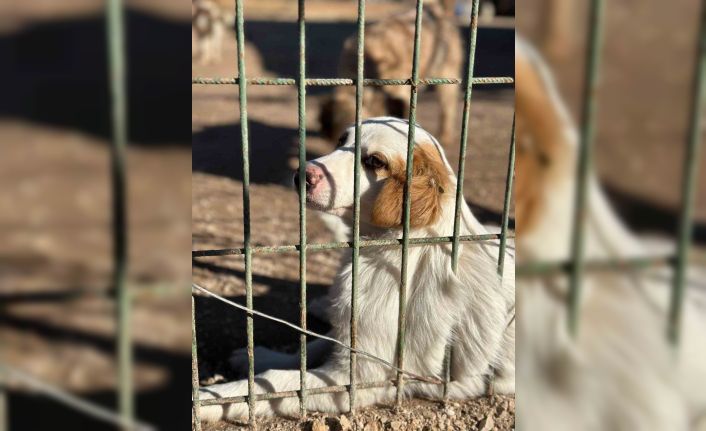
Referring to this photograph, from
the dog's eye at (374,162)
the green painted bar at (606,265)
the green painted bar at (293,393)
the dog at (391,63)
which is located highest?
the dog at (391,63)

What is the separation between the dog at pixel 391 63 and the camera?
6789mm

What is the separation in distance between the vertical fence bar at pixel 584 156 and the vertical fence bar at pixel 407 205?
1255mm

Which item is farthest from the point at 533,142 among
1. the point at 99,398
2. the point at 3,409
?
the point at 3,409

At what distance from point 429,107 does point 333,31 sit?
1722 millimetres

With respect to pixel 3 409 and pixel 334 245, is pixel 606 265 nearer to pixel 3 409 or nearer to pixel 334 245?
pixel 3 409

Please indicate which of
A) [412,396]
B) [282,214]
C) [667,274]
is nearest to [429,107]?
[282,214]

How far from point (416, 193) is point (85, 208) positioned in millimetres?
1919

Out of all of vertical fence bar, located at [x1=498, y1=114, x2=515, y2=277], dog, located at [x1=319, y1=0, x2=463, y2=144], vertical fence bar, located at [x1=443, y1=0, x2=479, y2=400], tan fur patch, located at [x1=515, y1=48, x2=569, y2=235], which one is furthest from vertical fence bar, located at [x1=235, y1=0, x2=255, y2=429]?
dog, located at [x1=319, y1=0, x2=463, y2=144]

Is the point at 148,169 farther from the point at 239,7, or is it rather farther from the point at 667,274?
the point at 239,7

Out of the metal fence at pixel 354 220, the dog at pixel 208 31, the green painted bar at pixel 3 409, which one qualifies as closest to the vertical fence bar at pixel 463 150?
the metal fence at pixel 354 220

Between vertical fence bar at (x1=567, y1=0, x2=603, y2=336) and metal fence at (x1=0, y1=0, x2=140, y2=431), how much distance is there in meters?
0.69

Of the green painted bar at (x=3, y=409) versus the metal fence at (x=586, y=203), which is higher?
the metal fence at (x=586, y=203)

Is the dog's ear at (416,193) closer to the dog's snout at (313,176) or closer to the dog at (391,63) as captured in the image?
the dog's snout at (313,176)

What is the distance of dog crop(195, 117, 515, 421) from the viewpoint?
275 centimetres
